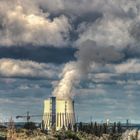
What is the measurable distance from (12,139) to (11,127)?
9.41 m

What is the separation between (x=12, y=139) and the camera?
15725cm

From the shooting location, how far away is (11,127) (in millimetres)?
149000
